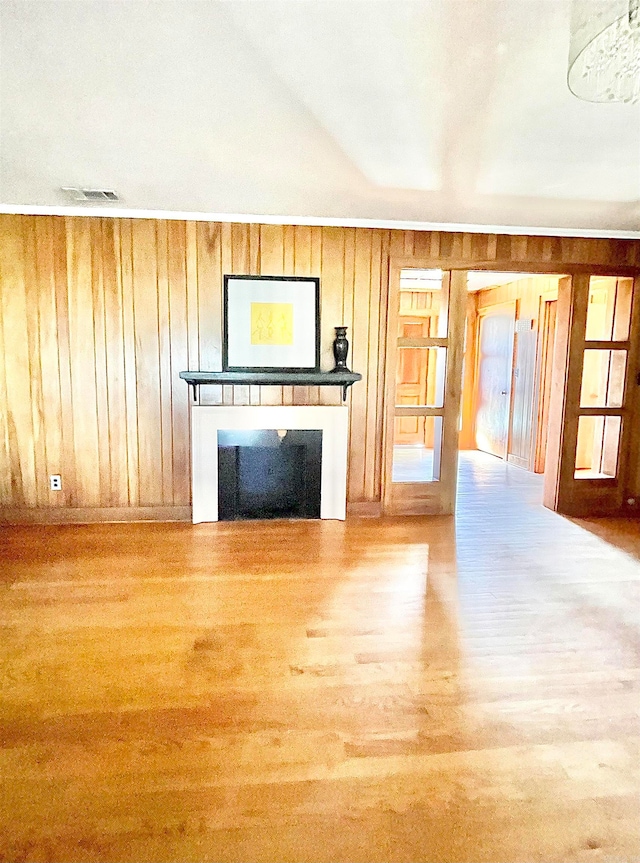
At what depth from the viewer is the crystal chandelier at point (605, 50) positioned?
1596 millimetres

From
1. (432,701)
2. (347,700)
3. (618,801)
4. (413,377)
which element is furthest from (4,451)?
(413,377)

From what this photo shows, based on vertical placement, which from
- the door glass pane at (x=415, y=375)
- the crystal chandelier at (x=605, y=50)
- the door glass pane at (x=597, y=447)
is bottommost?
the door glass pane at (x=597, y=447)

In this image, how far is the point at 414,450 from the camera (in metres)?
6.80

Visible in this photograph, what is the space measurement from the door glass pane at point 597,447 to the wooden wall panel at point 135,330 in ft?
5.38

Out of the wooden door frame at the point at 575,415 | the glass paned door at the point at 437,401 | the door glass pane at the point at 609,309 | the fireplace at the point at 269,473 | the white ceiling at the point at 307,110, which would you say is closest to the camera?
the white ceiling at the point at 307,110

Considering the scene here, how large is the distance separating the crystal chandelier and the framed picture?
264cm

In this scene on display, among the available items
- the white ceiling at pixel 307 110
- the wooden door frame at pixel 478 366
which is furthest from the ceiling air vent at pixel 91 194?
the wooden door frame at pixel 478 366

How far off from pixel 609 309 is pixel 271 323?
3.13m

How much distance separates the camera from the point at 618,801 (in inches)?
62.4

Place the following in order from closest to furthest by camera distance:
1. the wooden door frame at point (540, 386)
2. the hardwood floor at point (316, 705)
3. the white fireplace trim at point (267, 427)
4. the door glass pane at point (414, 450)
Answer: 1. the hardwood floor at point (316, 705)
2. the white fireplace trim at point (267, 427)
3. the door glass pane at point (414, 450)
4. the wooden door frame at point (540, 386)

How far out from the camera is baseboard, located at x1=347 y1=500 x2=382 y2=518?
449 cm

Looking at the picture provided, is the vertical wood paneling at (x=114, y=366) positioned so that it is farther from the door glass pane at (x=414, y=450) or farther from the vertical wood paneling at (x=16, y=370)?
the door glass pane at (x=414, y=450)

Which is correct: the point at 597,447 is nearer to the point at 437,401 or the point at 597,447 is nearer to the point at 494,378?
the point at 437,401

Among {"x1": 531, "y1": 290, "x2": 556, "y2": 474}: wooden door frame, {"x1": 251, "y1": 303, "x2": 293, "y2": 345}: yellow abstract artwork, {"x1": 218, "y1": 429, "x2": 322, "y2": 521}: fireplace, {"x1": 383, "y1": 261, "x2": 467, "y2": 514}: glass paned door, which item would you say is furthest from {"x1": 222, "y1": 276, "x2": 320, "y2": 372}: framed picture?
{"x1": 531, "y1": 290, "x2": 556, "y2": 474}: wooden door frame
